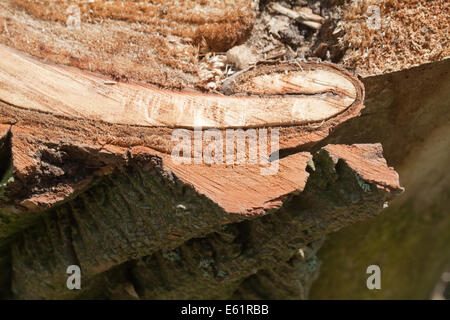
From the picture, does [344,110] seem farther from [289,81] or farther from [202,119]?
[202,119]

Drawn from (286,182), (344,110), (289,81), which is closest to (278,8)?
(289,81)
